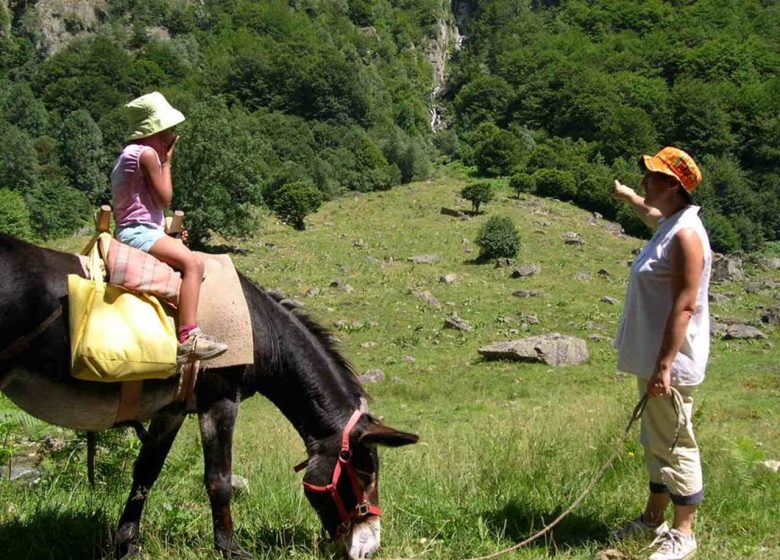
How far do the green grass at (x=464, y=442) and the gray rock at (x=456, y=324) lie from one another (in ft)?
0.90

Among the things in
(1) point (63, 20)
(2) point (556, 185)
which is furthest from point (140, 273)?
(1) point (63, 20)

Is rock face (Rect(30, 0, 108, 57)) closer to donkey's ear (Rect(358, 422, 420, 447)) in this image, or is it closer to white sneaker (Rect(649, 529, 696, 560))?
donkey's ear (Rect(358, 422, 420, 447))

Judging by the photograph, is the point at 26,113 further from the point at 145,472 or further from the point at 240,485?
the point at 145,472

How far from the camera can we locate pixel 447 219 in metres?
46.1

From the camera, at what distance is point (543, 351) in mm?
19609

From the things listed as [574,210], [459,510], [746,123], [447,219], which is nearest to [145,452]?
[459,510]

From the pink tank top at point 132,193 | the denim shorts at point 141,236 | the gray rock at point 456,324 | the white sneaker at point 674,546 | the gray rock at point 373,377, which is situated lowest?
the gray rock at point 456,324

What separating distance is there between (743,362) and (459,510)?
58.5 ft

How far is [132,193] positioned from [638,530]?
336cm

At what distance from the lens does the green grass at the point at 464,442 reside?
400 cm

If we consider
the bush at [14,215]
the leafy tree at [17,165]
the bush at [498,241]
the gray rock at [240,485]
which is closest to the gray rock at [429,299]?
the bush at [498,241]

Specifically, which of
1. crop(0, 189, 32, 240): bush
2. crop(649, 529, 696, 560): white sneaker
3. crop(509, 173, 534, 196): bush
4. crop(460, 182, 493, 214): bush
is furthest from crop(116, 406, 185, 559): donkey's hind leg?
crop(509, 173, 534, 196): bush

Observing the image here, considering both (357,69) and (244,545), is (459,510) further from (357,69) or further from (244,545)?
(357,69)

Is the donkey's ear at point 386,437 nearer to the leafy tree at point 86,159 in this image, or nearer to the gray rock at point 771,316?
the gray rock at point 771,316
